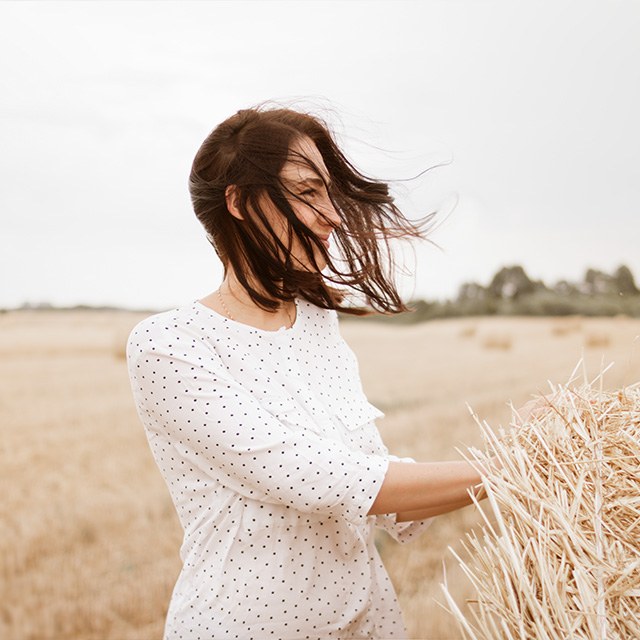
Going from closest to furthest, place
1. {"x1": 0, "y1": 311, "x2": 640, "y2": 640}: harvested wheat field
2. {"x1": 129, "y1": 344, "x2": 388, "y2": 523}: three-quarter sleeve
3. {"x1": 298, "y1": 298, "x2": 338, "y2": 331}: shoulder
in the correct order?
{"x1": 129, "y1": 344, "x2": 388, "y2": 523}: three-quarter sleeve < {"x1": 298, "y1": 298, "x2": 338, "y2": 331}: shoulder < {"x1": 0, "y1": 311, "x2": 640, "y2": 640}: harvested wheat field

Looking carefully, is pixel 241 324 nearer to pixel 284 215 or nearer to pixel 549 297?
pixel 284 215

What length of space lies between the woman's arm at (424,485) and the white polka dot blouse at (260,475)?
24 millimetres

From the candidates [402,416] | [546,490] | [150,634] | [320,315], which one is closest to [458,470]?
[546,490]

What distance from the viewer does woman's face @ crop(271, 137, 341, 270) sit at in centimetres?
99

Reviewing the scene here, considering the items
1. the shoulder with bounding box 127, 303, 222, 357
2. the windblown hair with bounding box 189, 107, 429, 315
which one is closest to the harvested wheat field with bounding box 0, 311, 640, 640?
the windblown hair with bounding box 189, 107, 429, 315

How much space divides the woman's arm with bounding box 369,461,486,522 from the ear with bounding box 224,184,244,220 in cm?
50

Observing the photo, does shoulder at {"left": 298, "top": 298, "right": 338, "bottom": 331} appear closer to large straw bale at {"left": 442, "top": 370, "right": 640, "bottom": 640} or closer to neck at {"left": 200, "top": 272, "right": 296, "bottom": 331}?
neck at {"left": 200, "top": 272, "right": 296, "bottom": 331}

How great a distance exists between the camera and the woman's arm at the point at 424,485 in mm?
844

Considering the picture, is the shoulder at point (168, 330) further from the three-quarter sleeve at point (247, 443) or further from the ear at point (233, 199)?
the ear at point (233, 199)

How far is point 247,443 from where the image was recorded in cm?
82

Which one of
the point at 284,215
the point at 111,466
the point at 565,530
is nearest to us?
the point at 565,530

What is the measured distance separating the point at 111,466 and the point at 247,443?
2.79 m

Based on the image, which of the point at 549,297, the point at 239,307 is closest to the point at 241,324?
the point at 239,307

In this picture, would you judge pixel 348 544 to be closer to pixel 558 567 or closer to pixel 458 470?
pixel 458 470
